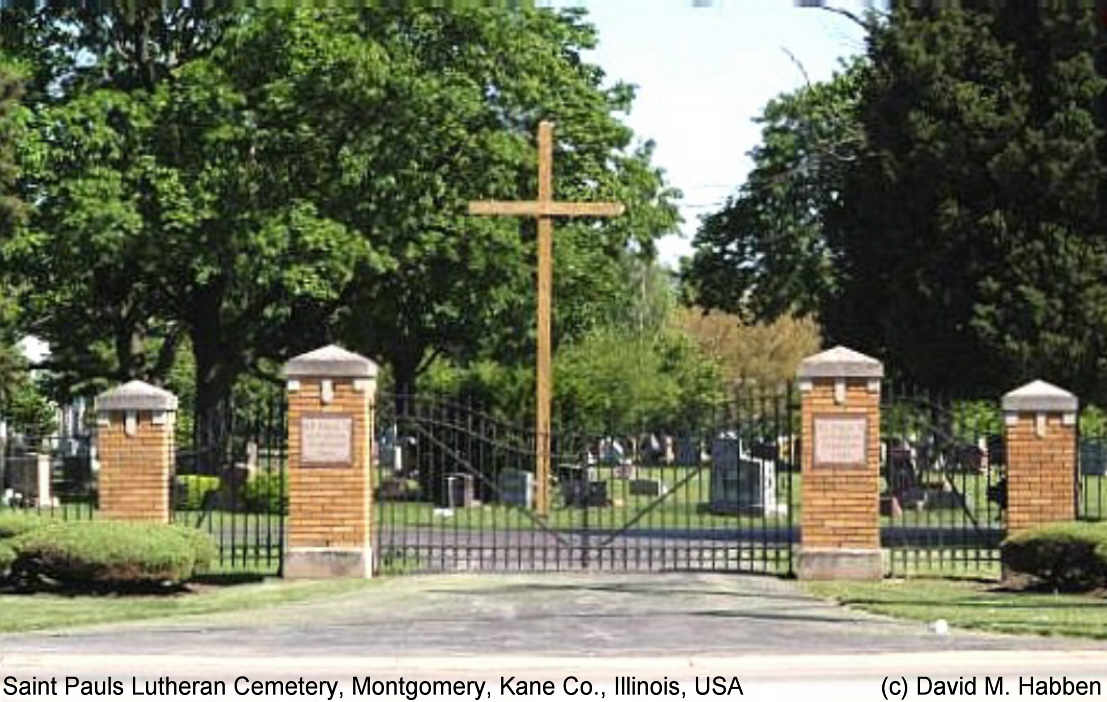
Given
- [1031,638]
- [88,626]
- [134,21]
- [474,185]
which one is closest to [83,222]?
[134,21]

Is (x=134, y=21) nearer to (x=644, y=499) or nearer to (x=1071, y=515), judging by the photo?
(x=644, y=499)

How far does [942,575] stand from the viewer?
2217cm

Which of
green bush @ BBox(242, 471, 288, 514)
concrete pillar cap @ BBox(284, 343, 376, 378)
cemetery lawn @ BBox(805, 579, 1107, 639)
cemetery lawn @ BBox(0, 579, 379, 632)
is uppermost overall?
concrete pillar cap @ BBox(284, 343, 376, 378)

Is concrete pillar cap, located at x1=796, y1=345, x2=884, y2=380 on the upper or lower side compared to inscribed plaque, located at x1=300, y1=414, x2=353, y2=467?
upper

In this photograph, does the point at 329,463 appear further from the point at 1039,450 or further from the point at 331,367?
the point at 1039,450

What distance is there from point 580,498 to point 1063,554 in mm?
9434

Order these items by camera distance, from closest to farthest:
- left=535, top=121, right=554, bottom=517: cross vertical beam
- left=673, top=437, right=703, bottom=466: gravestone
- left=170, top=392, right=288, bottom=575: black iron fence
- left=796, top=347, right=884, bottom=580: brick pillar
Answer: left=796, top=347, right=884, bottom=580: brick pillar, left=170, top=392, right=288, bottom=575: black iron fence, left=673, top=437, right=703, bottom=466: gravestone, left=535, top=121, right=554, bottom=517: cross vertical beam

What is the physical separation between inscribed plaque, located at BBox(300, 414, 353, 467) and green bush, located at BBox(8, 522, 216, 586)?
185 cm

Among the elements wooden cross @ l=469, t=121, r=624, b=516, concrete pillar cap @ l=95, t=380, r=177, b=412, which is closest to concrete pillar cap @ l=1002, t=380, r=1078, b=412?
wooden cross @ l=469, t=121, r=624, b=516

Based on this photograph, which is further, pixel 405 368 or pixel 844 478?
pixel 405 368

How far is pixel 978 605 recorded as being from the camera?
727 inches

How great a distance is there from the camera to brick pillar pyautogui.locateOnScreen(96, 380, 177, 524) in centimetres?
2133

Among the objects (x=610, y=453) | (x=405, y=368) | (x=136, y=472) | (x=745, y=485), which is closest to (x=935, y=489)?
(x=745, y=485)

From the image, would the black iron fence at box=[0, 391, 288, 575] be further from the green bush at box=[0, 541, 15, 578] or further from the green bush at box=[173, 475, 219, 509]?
the green bush at box=[0, 541, 15, 578]
